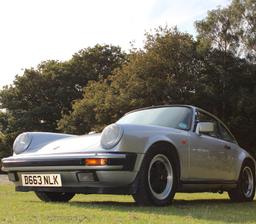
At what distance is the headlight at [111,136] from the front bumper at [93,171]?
137mm

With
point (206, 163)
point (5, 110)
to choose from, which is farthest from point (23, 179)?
point (5, 110)

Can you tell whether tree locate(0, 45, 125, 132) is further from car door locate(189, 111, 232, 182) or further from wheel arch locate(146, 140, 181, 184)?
wheel arch locate(146, 140, 181, 184)

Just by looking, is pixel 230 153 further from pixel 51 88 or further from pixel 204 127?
pixel 51 88

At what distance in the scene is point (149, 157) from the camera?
6.85m

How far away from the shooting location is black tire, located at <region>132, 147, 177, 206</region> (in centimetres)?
679

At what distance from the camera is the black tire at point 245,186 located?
29.3 ft

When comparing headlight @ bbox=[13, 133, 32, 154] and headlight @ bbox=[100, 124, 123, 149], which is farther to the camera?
headlight @ bbox=[13, 133, 32, 154]

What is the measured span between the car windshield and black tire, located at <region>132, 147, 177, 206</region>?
27.4 inches

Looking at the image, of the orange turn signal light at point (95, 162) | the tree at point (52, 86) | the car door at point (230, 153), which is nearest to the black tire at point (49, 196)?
the orange turn signal light at point (95, 162)

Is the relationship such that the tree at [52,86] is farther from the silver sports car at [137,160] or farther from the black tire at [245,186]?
the silver sports car at [137,160]

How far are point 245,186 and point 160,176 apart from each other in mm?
2533

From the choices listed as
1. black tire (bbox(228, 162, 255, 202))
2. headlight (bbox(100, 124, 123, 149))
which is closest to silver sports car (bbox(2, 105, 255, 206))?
headlight (bbox(100, 124, 123, 149))

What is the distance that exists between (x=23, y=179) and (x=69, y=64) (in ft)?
183

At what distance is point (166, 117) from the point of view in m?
7.91
